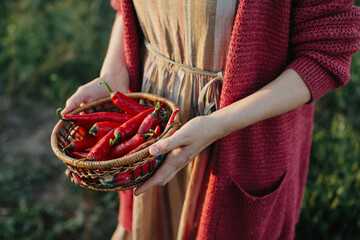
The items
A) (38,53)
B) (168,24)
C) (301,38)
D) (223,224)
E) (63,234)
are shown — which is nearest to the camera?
(301,38)

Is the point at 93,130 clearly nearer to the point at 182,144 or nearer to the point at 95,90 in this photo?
the point at 95,90

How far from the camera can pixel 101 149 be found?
137cm

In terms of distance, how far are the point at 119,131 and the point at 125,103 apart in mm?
158

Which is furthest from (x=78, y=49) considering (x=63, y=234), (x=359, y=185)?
(x=359, y=185)

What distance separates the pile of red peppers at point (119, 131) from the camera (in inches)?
53.5

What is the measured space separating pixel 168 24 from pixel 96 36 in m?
3.27

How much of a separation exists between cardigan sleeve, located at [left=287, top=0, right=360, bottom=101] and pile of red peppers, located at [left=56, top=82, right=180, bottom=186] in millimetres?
530

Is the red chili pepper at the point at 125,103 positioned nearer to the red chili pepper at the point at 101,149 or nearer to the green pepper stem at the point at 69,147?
the red chili pepper at the point at 101,149

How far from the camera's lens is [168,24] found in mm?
1398

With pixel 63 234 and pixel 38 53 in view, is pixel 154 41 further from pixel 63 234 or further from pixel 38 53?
pixel 38 53

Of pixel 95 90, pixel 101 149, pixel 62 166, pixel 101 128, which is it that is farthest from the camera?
pixel 62 166

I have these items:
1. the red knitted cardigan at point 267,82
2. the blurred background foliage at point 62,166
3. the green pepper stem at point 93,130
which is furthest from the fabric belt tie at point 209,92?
the blurred background foliage at point 62,166

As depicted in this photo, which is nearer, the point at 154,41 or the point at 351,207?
the point at 154,41

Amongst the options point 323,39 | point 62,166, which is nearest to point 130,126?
point 323,39
